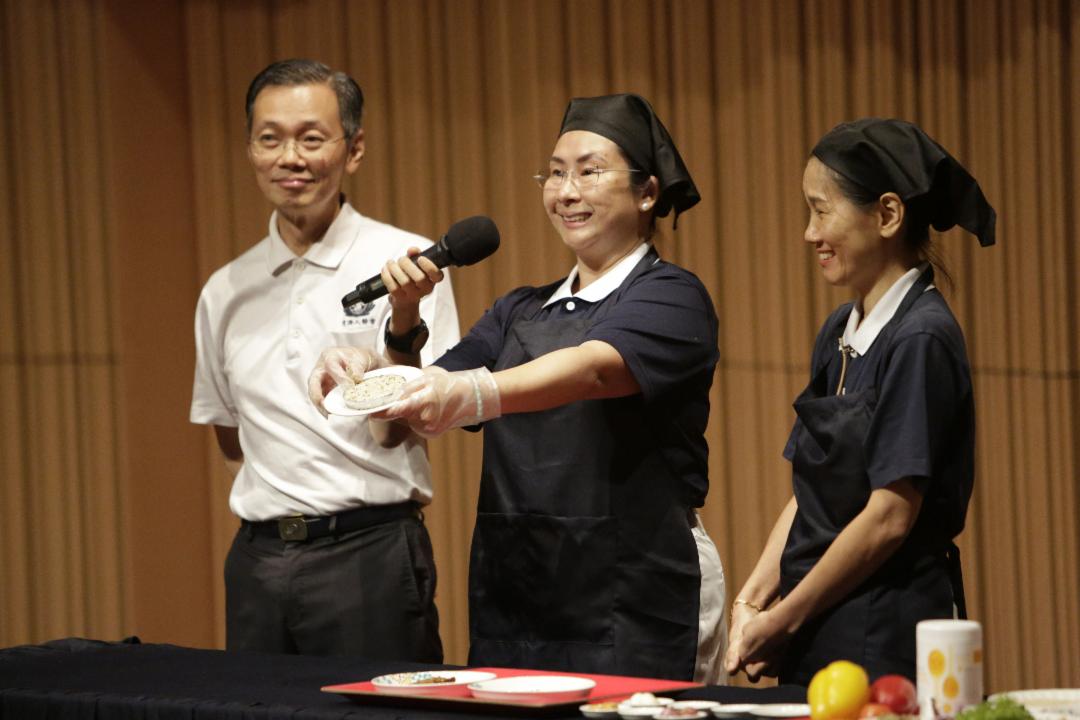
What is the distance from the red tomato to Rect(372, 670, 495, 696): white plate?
562 millimetres

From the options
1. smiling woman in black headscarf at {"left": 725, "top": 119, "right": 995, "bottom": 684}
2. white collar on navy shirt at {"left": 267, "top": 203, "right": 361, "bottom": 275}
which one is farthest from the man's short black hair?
smiling woman in black headscarf at {"left": 725, "top": 119, "right": 995, "bottom": 684}

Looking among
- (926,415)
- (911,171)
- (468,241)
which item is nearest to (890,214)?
(911,171)

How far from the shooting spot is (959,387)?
2.19m

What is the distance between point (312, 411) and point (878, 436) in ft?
4.26

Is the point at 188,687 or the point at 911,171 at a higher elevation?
the point at 911,171

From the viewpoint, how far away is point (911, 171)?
89.0 inches

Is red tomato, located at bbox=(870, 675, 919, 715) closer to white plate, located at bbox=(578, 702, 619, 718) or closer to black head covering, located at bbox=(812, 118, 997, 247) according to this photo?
white plate, located at bbox=(578, 702, 619, 718)

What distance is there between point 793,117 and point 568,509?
2182 millimetres

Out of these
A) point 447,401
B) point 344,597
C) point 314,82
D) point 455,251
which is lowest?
point 344,597

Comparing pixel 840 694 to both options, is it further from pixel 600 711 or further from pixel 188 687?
pixel 188 687

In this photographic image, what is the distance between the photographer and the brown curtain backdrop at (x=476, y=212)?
4.21m

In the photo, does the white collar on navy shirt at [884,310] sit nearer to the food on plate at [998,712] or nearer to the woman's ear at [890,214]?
the woman's ear at [890,214]

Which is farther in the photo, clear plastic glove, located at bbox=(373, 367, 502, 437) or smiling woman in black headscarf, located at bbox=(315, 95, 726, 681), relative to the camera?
smiling woman in black headscarf, located at bbox=(315, 95, 726, 681)

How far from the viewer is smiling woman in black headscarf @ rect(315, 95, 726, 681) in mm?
2473
